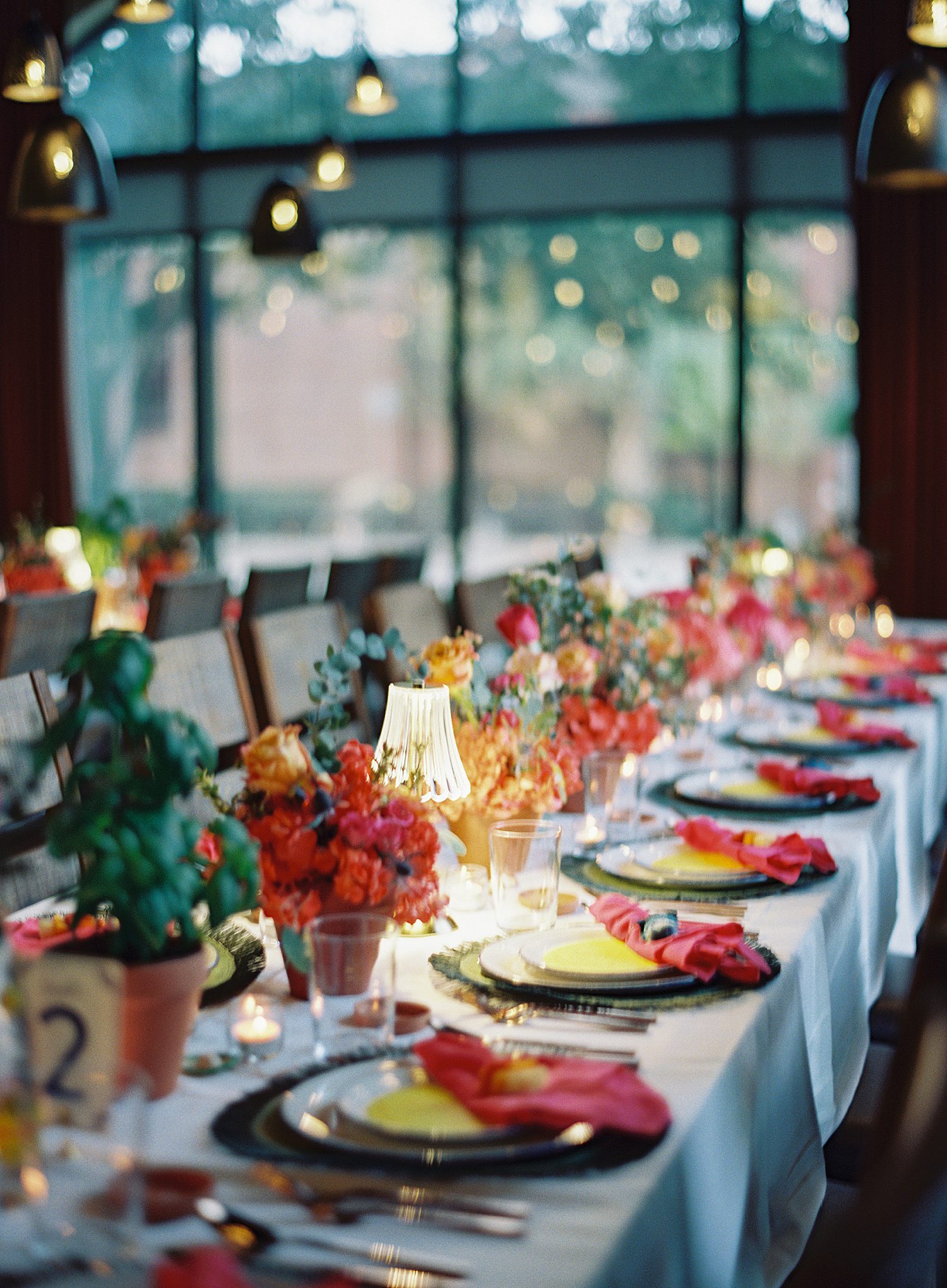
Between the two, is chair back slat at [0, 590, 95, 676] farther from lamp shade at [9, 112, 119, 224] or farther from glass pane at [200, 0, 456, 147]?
glass pane at [200, 0, 456, 147]

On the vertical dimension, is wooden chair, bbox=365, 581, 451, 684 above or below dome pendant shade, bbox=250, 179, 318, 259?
below

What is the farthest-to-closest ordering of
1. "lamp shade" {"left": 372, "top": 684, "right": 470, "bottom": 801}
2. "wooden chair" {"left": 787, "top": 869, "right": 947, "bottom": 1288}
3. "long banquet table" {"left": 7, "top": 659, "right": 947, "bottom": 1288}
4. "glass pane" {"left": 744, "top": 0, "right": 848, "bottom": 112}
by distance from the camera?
"glass pane" {"left": 744, "top": 0, "right": 848, "bottom": 112} < "lamp shade" {"left": 372, "top": 684, "right": 470, "bottom": 801} < "long banquet table" {"left": 7, "top": 659, "right": 947, "bottom": 1288} < "wooden chair" {"left": 787, "top": 869, "right": 947, "bottom": 1288}

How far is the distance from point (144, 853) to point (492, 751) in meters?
0.71

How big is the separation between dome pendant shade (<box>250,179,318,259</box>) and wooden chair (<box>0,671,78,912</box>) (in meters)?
2.82

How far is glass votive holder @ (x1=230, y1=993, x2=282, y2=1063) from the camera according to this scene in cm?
125

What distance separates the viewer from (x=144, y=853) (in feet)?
3.67

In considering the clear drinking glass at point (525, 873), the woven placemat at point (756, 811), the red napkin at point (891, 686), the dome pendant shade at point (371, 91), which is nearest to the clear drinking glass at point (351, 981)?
the clear drinking glass at point (525, 873)

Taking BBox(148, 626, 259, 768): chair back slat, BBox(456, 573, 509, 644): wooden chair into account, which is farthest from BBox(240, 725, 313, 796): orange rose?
BBox(456, 573, 509, 644): wooden chair

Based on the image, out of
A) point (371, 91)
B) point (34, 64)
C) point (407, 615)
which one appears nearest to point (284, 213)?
point (371, 91)

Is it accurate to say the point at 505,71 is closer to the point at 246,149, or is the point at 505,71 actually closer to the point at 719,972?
the point at 246,149

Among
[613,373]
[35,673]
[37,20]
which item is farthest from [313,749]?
[613,373]

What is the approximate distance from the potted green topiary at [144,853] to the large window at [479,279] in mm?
5137

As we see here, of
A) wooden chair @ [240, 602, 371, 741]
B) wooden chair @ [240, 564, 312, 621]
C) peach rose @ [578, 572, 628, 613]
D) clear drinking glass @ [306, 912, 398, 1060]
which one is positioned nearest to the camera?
clear drinking glass @ [306, 912, 398, 1060]

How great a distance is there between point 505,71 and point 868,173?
361 cm
